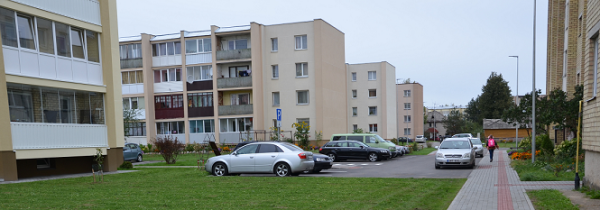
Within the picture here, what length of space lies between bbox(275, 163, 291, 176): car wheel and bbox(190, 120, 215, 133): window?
28.3m

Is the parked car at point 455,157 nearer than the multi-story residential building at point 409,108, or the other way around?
the parked car at point 455,157

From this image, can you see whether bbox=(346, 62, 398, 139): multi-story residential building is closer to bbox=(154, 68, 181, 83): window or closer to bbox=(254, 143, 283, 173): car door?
bbox=(154, 68, 181, 83): window

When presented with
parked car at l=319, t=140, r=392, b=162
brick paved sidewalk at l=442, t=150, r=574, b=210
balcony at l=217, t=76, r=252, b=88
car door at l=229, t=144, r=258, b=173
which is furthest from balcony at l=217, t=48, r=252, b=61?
brick paved sidewalk at l=442, t=150, r=574, b=210

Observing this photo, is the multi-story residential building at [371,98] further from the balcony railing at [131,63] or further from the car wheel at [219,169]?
the car wheel at [219,169]

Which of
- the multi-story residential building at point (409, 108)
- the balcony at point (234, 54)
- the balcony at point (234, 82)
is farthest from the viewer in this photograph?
the multi-story residential building at point (409, 108)

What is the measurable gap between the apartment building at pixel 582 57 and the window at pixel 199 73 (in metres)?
29.2

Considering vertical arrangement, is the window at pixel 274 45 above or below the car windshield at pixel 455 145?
above

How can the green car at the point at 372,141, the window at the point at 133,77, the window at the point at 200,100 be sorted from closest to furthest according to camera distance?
1. the green car at the point at 372,141
2. the window at the point at 200,100
3. the window at the point at 133,77

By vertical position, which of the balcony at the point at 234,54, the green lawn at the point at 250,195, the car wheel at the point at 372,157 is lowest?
the green lawn at the point at 250,195

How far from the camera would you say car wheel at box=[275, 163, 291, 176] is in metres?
17.4

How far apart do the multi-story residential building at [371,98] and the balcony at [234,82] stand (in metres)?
21.8

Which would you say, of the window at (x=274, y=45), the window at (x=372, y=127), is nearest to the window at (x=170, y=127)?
the window at (x=274, y=45)

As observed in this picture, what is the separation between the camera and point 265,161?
17594mm

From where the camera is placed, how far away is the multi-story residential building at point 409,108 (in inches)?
2997
